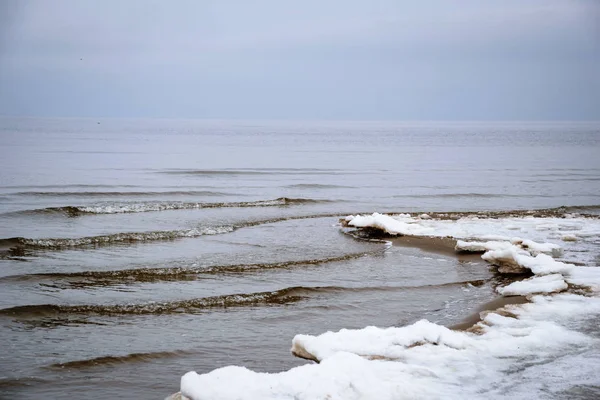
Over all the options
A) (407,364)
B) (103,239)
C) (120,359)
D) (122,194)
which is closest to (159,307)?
(120,359)

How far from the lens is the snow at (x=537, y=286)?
1055 centimetres

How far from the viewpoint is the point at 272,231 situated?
17.7m

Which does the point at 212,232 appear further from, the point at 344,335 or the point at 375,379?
the point at 375,379

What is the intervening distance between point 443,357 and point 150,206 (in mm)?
16353

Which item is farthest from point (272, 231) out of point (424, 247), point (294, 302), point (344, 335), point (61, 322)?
point (344, 335)

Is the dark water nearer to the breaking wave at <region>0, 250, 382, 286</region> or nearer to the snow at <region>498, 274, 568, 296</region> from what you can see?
the breaking wave at <region>0, 250, 382, 286</region>

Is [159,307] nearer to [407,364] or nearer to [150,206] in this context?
[407,364]

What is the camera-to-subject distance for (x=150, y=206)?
874 inches

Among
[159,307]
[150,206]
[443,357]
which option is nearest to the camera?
[443,357]

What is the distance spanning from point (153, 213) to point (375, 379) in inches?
622

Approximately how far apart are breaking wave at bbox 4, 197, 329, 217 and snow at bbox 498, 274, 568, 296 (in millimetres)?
13181

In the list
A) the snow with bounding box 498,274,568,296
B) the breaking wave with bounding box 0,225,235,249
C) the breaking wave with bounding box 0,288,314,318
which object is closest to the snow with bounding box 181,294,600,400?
the snow with bounding box 498,274,568,296

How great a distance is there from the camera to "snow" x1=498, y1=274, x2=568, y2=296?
1055 centimetres

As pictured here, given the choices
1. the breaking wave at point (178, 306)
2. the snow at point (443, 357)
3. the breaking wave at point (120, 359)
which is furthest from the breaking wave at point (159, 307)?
the snow at point (443, 357)
